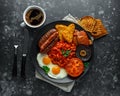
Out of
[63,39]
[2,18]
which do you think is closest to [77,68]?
[63,39]

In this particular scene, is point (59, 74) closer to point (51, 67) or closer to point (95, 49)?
point (51, 67)

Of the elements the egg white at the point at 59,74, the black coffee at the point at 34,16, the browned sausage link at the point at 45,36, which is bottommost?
the egg white at the point at 59,74

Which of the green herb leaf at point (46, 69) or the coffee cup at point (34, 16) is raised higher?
the coffee cup at point (34, 16)

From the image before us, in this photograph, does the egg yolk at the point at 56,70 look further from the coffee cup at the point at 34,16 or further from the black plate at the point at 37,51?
the coffee cup at the point at 34,16

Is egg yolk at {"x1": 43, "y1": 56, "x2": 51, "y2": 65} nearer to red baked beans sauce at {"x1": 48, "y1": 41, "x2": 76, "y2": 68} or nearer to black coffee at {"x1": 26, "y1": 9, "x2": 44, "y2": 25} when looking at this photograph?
red baked beans sauce at {"x1": 48, "y1": 41, "x2": 76, "y2": 68}

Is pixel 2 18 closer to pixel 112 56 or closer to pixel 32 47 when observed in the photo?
pixel 32 47

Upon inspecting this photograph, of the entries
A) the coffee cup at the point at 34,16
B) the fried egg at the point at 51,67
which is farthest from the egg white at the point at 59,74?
the coffee cup at the point at 34,16

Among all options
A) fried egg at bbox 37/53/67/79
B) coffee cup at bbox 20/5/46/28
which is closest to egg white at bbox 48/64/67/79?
fried egg at bbox 37/53/67/79
